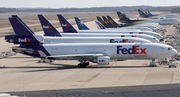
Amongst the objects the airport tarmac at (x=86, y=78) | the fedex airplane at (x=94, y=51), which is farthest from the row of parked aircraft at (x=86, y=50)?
the airport tarmac at (x=86, y=78)

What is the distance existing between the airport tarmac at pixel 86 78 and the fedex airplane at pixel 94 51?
3.90 ft

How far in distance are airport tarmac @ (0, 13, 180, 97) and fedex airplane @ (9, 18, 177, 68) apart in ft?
3.90

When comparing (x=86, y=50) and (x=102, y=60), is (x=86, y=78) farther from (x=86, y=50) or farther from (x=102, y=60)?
(x=86, y=50)

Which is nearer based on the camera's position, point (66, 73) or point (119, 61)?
point (66, 73)

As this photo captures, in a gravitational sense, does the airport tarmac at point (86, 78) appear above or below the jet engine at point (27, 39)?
below

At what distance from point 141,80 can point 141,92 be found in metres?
12.2

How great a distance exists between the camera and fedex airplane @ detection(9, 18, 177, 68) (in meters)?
56.0

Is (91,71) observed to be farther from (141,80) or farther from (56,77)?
(141,80)

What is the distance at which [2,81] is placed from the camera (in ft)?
148

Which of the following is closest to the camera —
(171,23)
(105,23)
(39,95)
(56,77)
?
(39,95)

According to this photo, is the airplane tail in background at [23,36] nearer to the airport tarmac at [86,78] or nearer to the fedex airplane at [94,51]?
the fedex airplane at [94,51]

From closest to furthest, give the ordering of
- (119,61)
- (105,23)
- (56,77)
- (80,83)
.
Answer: (80,83) → (56,77) → (119,61) → (105,23)

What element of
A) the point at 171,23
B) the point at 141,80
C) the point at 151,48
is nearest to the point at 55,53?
the point at 151,48

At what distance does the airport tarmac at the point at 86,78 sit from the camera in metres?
36.1
